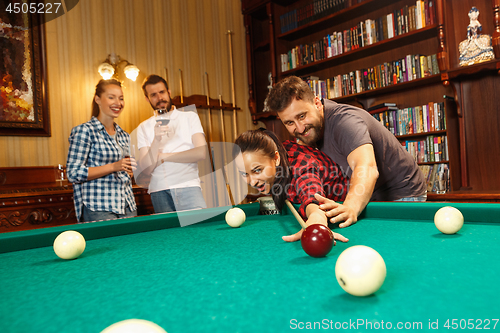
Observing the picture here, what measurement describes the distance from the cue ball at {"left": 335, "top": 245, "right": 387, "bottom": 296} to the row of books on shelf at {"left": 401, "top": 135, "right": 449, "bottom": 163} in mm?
2969

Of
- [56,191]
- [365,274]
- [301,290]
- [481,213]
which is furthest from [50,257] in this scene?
[56,191]

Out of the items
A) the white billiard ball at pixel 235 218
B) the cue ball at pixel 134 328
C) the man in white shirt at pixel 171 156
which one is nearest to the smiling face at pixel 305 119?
the white billiard ball at pixel 235 218

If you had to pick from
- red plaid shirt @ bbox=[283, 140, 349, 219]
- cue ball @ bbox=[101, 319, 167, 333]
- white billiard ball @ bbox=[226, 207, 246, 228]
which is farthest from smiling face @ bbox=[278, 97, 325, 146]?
cue ball @ bbox=[101, 319, 167, 333]

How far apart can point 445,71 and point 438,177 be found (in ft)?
3.09

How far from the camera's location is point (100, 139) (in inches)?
95.0

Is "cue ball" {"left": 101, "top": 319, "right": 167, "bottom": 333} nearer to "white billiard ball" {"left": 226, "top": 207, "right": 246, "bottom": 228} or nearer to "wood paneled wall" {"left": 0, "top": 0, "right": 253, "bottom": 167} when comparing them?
"white billiard ball" {"left": 226, "top": 207, "right": 246, "bottom": 228}

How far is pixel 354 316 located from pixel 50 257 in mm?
1107

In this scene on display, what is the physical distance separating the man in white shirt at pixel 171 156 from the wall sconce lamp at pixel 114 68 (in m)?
1.27

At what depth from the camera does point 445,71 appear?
9.91 ft

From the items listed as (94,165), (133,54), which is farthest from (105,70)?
(94,165)

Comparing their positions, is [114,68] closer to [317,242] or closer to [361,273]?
[317,242]

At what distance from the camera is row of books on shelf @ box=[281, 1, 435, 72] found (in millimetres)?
3308

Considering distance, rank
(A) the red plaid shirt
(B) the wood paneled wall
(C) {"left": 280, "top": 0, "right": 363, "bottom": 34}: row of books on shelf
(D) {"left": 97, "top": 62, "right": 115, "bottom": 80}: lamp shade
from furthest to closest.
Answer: (C) {"left": 280, "top": 0, "right": 363, "bottom": 34}: row of books on shelf, (D) {"left": 97, "top": 62, "right": 115, "bottom": 80}: lamp shade, (B) the wood paneled wall, (A) the red plaid shirt

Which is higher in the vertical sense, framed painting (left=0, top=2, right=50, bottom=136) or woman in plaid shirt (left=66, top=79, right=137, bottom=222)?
framed painting (left=0, top=2, right=50, bottom=136)
